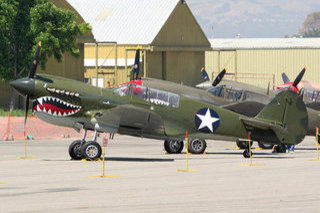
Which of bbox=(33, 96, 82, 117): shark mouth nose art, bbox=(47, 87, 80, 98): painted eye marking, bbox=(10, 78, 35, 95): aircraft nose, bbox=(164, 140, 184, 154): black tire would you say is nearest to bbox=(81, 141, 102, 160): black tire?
bbox=(33, 96, 82, 117): shark mouth nose art

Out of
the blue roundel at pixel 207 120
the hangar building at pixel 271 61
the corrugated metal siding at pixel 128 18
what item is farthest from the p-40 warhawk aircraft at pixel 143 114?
the hangar building at pixel 271 61

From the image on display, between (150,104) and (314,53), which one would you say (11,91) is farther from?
(314,53)

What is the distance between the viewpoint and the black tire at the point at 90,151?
73.8 ft

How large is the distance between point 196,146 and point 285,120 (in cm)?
349

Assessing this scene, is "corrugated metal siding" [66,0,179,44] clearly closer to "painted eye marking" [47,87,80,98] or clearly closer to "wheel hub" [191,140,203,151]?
"wheel hub" [191,140,203,151]

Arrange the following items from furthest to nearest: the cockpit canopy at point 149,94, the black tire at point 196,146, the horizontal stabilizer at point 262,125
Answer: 1. the black tire at point 196,146
2. the horizontal stabilizer at point 262,125
3. the cockpit canopy at point 149,94

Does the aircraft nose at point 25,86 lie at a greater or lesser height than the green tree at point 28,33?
lesser

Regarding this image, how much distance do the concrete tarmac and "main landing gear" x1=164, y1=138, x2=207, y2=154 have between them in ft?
1.78

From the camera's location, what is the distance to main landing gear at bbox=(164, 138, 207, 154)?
2614 centimetres

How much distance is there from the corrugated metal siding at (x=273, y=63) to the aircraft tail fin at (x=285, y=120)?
59.9 meters

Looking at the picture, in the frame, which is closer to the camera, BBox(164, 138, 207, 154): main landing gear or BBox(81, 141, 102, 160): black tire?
BBox(81, 141, 102, 160): black tire

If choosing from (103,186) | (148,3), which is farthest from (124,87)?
(148,3)

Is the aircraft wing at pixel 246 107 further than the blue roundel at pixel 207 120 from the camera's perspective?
Yes

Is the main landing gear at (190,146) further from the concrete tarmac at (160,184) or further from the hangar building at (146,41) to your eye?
the hangar building at (146,41)
